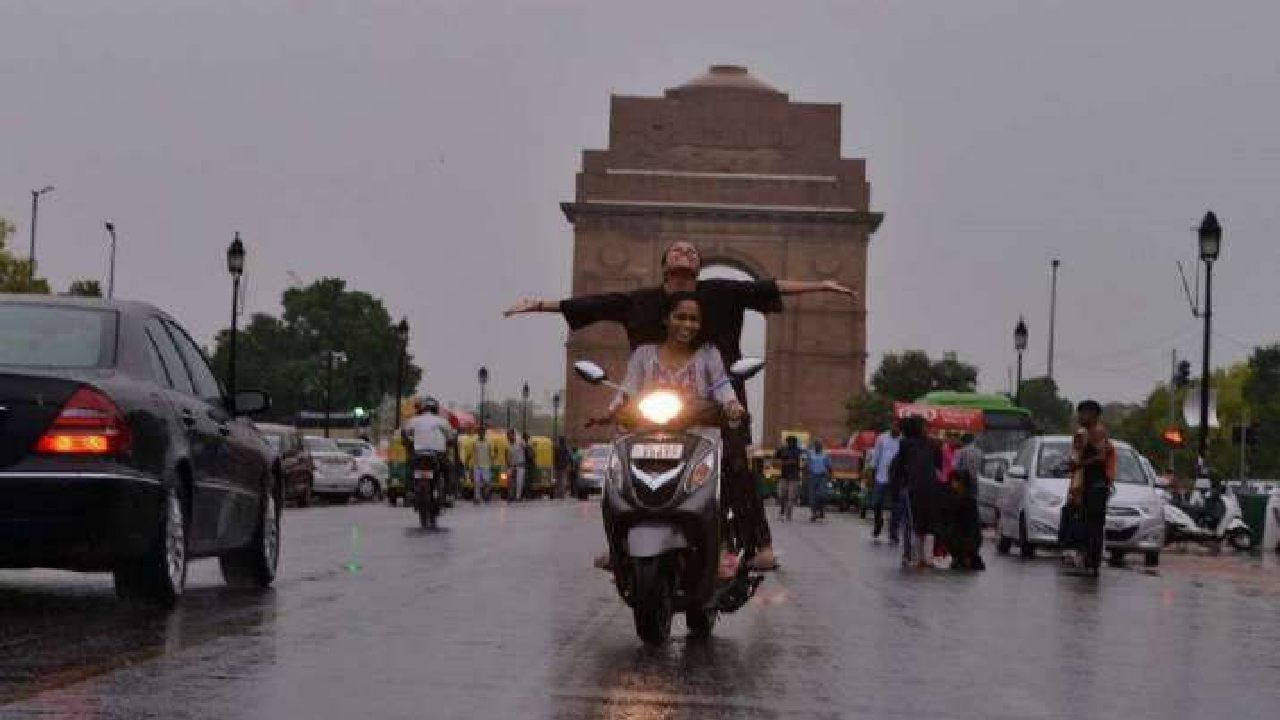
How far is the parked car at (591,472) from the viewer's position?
198 ft

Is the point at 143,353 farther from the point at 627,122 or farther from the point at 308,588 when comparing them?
the point at 627,122

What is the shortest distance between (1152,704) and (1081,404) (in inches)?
535

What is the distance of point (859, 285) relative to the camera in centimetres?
10169

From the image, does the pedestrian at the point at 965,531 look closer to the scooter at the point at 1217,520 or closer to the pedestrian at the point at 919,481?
the pedestrian at the point at 919,481

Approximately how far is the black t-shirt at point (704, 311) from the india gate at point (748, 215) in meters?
87.3

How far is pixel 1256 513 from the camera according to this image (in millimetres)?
41812

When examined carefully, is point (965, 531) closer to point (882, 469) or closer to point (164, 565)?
point (882, 469)

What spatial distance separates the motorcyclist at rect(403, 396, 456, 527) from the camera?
30000 mm

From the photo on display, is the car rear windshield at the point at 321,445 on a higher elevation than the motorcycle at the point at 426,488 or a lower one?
higher

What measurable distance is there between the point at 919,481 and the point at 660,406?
1388 centimetres

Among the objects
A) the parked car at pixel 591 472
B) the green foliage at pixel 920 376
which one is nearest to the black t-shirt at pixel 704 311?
the parked car at pixel 591 472

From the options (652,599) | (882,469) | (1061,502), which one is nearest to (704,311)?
(652,599)

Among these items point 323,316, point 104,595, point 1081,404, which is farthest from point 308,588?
point 323,316

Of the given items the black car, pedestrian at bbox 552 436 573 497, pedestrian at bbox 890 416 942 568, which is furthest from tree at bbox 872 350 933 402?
the black car
